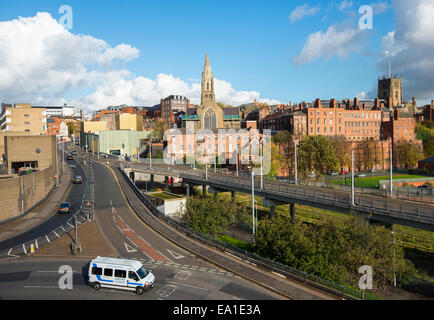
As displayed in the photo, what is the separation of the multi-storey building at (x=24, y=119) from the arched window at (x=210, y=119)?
52895 mm

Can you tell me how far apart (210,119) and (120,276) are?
10354cm

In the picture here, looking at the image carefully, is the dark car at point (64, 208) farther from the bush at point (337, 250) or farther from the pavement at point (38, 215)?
the bush at point (337, 250)

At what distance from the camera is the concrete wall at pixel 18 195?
39.2m

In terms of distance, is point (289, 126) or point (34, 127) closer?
point (34, 127)

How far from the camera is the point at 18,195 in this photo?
41062 millimetres

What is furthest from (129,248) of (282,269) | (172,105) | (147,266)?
(172,105)

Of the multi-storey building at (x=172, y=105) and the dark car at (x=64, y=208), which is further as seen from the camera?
the multi-storey building at (x=172, y=105)

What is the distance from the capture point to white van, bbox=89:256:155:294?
70.3 ft

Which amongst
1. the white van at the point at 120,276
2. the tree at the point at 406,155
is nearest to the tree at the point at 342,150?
the tree at the point at 406,155

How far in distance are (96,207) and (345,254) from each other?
31.0 meters

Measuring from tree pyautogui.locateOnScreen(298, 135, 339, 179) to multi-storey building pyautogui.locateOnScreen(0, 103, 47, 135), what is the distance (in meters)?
65.7

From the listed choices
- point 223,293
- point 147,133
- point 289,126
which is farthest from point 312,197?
point 147,133
